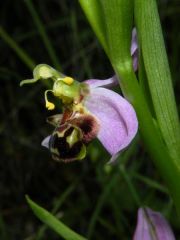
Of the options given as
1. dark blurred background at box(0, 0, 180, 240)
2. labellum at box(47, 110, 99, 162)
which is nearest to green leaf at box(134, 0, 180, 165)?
labellum at box(47, 110, 99, 162)

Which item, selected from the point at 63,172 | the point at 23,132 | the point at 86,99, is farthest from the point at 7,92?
the point at 86,99

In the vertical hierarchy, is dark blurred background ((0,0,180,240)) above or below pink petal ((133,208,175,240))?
below

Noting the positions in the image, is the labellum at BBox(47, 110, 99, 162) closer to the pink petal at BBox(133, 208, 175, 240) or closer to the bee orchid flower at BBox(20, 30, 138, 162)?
the bee orchid flower at BBox(20, 30, 138, 162)

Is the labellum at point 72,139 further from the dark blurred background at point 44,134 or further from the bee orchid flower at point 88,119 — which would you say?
the dark blurred background at point 44,134

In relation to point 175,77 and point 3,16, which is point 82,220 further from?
point 3,16

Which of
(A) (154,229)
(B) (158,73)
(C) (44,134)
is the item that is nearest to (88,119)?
(B) (158,73)

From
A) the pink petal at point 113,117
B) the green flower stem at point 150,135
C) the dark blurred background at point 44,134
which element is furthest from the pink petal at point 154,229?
the dark blurred background at point 44,134

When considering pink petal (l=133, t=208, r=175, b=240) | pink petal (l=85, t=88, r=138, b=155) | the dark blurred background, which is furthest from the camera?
the dark blurred background
